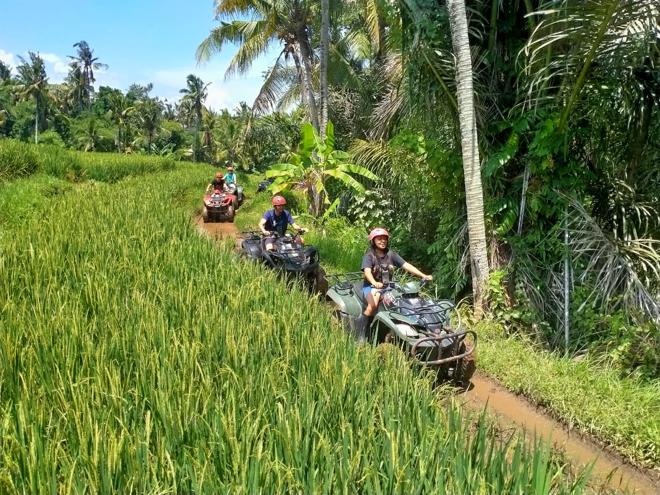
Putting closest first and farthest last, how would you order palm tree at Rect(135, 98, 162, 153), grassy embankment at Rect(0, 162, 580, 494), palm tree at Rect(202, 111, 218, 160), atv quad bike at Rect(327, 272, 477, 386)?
grassy embankment at Rect(0, 162, 580, 494), atv quad bike at Rect(327, 272, 477, 386), palm tree at Rect(135, 98, 162, 153), palm tree at Rect(202, 111, 218, 160)

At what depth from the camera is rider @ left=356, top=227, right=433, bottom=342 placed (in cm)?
477

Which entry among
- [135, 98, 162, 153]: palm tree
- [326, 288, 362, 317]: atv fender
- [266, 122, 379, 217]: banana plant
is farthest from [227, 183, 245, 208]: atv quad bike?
[135, 98, 162, 153]: palm tree

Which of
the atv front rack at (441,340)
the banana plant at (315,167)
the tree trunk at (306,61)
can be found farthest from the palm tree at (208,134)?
the atv front rack at (441,340)

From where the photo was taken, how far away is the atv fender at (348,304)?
4946 mm

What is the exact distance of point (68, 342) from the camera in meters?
2.75

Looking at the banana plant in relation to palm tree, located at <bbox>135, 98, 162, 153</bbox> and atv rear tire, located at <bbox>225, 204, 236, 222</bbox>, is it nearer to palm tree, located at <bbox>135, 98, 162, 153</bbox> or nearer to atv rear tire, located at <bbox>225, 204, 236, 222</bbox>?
atv rear tire, located at <bbox>225, 204, 236, 222</bbox>

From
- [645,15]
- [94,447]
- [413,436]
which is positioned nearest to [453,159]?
[645,15]

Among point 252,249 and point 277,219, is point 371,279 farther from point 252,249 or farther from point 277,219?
point 277,219

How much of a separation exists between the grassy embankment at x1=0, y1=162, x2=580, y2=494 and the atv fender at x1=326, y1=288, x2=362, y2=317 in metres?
0.90

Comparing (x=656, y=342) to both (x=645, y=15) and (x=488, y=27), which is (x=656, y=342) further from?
(x=488, y=27)

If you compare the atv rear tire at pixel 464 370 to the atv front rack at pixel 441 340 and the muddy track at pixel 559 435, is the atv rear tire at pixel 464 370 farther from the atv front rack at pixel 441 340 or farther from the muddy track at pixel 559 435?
the atv front rack at pixel 441 340

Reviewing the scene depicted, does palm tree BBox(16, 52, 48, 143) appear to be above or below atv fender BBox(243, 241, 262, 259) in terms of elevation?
above

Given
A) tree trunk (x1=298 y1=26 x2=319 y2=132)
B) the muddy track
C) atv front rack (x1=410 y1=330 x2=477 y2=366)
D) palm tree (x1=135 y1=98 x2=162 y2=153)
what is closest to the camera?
the muddy track

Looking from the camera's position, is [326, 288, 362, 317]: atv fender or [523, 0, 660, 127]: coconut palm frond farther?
[326, 288, 362, 317]: atv fender
